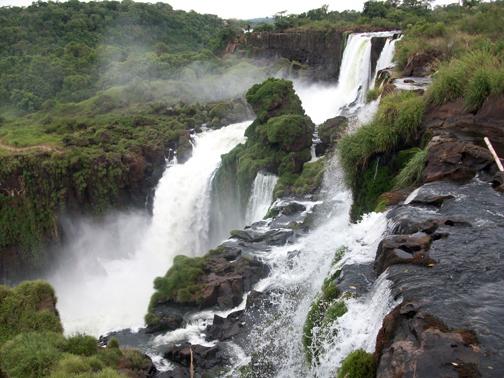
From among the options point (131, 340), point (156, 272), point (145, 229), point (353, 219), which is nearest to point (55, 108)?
point (145, 229)

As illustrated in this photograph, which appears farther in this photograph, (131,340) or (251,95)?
(251,95)

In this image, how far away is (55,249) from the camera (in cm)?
2444

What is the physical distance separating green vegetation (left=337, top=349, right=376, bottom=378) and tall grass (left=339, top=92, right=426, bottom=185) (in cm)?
552

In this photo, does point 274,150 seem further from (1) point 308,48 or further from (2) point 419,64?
(1) point 308,48

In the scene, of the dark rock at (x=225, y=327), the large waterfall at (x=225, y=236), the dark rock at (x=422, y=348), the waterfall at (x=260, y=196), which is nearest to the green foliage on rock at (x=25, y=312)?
the large waterfall at (x=225, y=236)

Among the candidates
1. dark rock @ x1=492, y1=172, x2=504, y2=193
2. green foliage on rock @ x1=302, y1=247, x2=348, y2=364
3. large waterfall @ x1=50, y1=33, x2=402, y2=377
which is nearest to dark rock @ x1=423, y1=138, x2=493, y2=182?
dark rock @ x1=492, y1=172, x2=504, y2=193

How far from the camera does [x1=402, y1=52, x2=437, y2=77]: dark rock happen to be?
16391 millimetres

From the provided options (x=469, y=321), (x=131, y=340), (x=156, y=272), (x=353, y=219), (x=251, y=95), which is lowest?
(x=156, y=272)

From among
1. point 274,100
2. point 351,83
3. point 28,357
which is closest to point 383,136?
point 28,357

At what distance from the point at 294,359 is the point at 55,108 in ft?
110

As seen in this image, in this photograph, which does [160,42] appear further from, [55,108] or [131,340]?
[131,340]

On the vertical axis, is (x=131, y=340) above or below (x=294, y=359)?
below

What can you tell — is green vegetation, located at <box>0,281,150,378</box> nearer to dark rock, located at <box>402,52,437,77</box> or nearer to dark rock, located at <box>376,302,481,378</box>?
dark rock, located at <box>376,302,481,378</box>

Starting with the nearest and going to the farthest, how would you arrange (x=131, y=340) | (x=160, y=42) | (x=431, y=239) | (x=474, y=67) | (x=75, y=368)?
(x=431, y=239) → (x=75, y=368) → (x=474, y=67) → (x=131, y=340) → (x=160, y=42)
